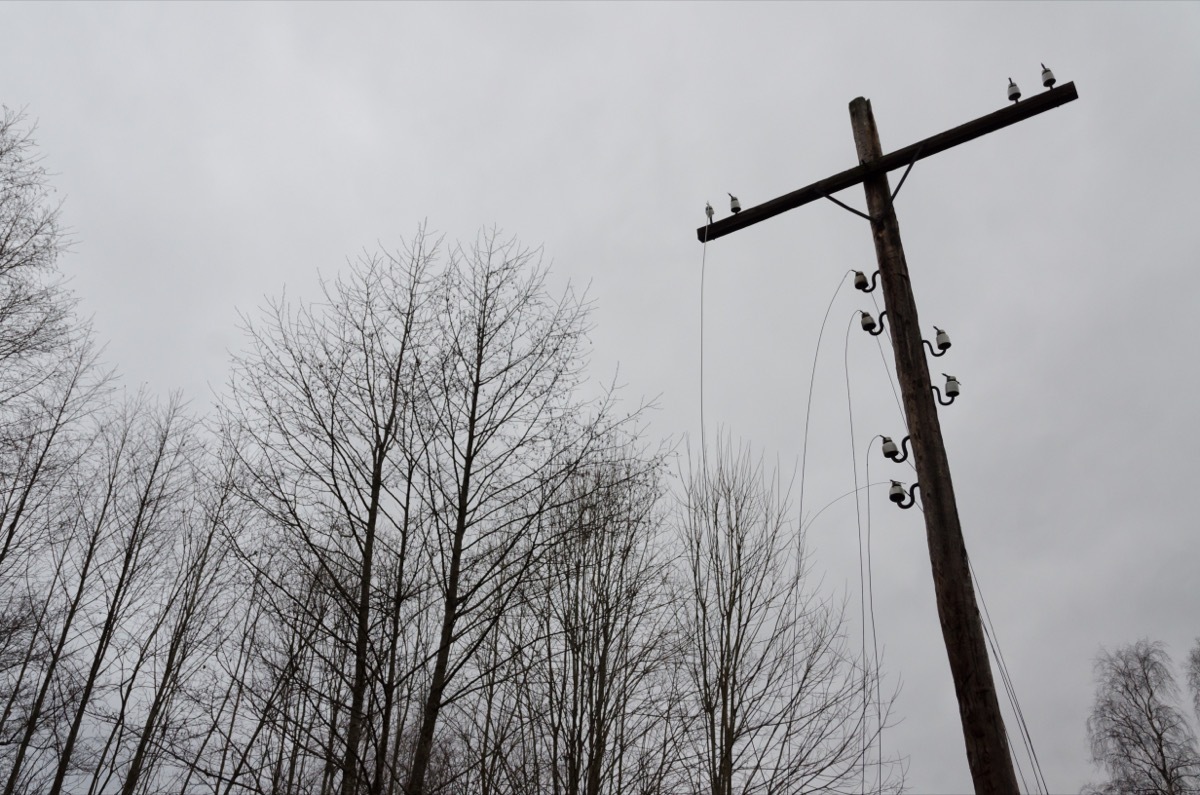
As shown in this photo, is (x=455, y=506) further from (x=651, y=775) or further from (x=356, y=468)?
(x=651, y=775)

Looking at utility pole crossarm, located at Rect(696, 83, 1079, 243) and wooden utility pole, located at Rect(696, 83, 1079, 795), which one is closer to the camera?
wooden utility pole, located at Rect(696, 83, 1079, 795)

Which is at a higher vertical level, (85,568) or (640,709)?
(85,568)

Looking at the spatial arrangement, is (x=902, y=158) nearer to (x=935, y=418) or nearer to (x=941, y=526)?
(x=935, y=418)

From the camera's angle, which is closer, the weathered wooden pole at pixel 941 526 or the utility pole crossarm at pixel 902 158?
the weathered wooden pole at pixel 941 526

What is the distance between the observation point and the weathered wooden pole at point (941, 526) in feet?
11.1

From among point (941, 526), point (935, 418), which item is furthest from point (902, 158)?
point (941, 526)

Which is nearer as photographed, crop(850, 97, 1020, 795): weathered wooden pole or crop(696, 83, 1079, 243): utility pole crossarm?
crop(850, 97, 1020, 795): weathered wooden pole

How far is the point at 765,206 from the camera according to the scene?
5301 millimetres

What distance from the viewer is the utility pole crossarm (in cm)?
461

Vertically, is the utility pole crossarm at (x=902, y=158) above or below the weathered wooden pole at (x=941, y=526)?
above

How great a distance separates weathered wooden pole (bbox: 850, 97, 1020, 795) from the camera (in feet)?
11.1

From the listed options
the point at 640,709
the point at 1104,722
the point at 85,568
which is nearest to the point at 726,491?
the point at 640,709

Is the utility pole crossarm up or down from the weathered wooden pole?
up

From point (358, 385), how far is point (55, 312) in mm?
5268
